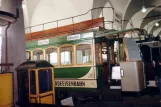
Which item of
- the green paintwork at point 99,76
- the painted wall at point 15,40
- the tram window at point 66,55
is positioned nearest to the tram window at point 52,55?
the tram window at point 66,55

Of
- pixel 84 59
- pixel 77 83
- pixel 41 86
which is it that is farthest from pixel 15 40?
pixel 77 83

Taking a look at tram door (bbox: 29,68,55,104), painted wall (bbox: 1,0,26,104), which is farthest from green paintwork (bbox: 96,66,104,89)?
painted wall (bbox: 1,0,26,104)

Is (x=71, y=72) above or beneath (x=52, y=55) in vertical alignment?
beneath

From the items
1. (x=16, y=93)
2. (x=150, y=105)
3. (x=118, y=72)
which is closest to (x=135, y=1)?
(x=118, y=72)

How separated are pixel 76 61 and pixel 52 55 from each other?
155 cm

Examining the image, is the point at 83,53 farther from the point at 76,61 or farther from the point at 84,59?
the point at 76,61

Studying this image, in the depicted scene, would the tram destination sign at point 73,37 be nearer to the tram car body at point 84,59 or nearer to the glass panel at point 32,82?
the tram car body at point 84,59

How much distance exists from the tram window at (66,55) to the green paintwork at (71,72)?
323 mm

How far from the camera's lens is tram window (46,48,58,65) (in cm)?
917

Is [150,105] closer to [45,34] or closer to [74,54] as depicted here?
[74,54]

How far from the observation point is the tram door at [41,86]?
637 cm

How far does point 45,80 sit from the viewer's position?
6.82 metres

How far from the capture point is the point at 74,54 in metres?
8.41

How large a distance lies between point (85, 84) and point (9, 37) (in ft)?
11.5
